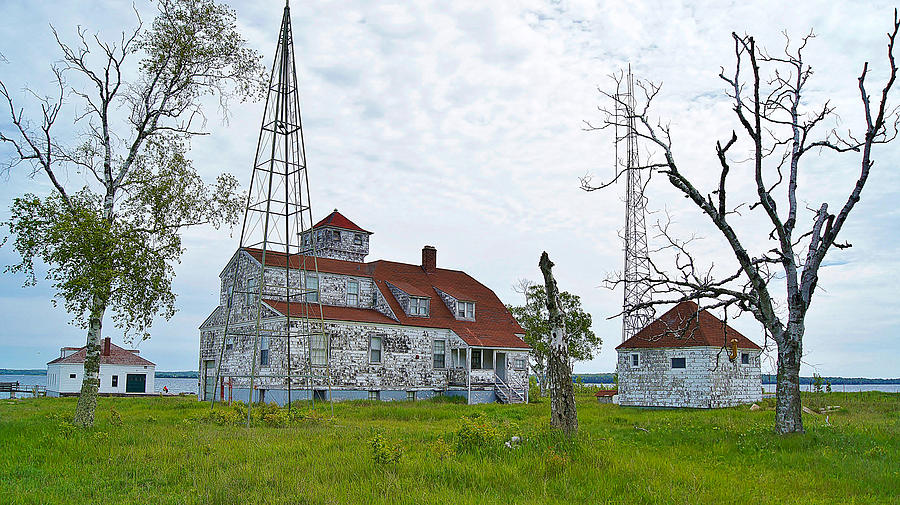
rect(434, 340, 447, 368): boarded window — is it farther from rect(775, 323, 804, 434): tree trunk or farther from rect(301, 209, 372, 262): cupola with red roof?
rect(775, 323, 804, 434): tree trunk

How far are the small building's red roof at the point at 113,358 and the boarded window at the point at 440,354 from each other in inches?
1227

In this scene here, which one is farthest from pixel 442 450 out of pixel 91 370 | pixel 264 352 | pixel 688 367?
pixel 264 352

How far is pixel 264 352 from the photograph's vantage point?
120 feet

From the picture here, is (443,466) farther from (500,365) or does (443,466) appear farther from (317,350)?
(500,365)

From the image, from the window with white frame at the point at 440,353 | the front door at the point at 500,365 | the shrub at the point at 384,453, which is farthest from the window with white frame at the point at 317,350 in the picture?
the shrub at the point at 384,453

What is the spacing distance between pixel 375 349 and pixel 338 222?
31.4 feet

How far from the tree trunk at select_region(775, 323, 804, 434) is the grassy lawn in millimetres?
615

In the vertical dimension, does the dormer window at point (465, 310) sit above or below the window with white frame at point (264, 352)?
above

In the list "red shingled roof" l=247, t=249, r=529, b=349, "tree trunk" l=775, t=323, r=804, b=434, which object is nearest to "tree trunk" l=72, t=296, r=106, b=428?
"red shingled roof" l=247, t=249, r=529, b=349

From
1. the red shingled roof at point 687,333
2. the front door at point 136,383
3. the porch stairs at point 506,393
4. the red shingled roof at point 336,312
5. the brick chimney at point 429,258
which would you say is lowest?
the front door at point 136,383

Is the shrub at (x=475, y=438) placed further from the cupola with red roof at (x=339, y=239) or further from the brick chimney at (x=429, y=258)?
the brick chimney at (x=429, y=258)

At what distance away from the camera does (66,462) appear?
14477mm

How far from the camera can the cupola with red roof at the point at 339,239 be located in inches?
1709

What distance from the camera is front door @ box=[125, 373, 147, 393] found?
2360 inches
